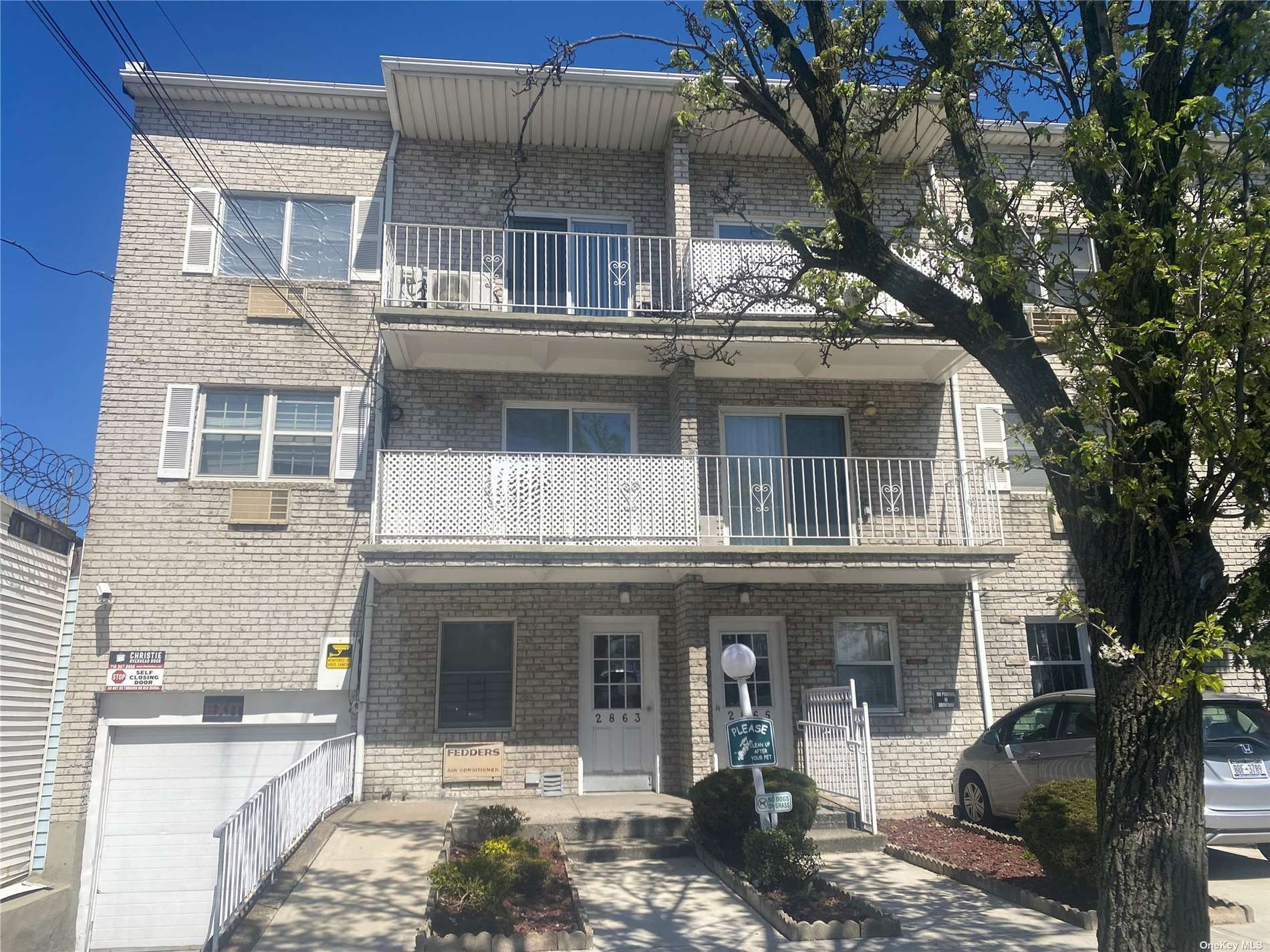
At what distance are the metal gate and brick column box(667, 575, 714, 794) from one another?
1.34 metres

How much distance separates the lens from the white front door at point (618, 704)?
40.0ft

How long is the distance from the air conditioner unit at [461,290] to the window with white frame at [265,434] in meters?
2.08

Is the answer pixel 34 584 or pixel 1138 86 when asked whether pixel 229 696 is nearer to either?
pixel 34 584

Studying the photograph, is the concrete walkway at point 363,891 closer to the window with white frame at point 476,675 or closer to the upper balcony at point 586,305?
the window with white frame at point 476,675

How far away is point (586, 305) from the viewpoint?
13344 millimetres

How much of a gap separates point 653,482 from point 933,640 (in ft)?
15.0

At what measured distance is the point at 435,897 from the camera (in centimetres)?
700

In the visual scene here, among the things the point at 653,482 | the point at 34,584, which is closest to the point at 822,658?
the point at 653,482

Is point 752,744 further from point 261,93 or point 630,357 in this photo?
point 261,93

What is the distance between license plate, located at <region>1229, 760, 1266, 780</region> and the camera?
25.6 feet

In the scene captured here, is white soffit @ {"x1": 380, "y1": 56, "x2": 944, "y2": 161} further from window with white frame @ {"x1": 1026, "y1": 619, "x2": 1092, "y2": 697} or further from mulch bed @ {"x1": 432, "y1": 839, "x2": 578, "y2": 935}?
mulch bed @ {"x1": 432, "y1": 839, "x2": 578, "y2": 935}

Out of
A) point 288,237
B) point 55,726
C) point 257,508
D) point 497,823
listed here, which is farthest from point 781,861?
point 288,237

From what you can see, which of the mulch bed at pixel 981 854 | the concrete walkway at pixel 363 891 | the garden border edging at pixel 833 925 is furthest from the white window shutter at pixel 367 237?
the mulch bed at pixel 981 854

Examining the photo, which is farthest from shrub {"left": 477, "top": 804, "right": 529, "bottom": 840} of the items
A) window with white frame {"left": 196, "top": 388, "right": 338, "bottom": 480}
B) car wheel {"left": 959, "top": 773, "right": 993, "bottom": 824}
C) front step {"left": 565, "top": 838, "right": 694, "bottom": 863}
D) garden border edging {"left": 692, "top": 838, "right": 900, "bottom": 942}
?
window with white frame {"left": 196, "top": 388, "right": 338, "bottom": 480}
